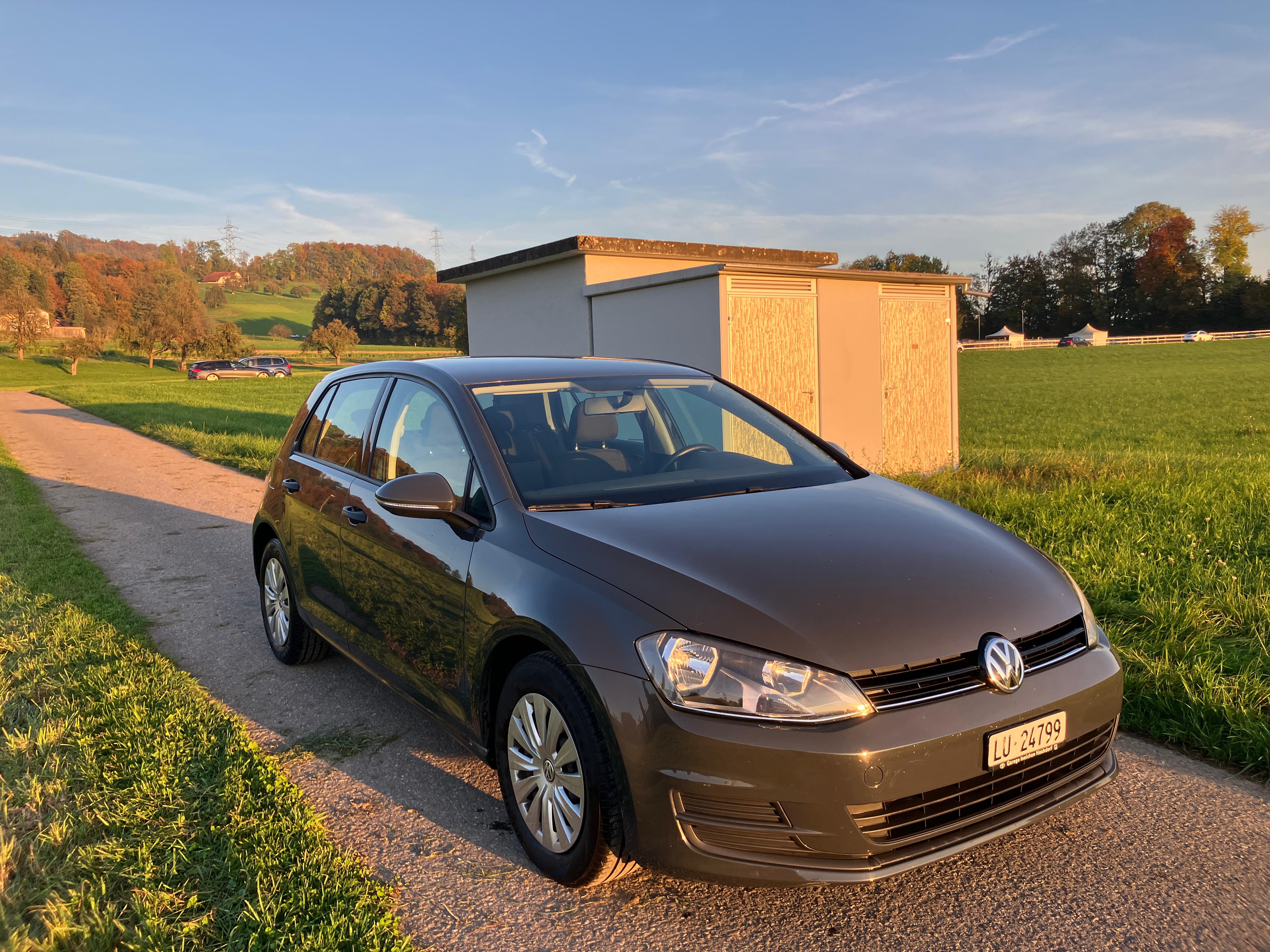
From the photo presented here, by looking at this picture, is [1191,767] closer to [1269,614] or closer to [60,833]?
[1269,614]

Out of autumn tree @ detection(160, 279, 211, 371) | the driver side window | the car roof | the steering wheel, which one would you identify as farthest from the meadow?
autumn tree @ detection(160, 279, 211, 371)

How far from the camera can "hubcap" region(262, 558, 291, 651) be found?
4984 millimetres

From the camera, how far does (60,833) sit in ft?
9.84

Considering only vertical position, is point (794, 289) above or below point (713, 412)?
above

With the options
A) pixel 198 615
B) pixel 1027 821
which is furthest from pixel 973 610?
pixel 198 615

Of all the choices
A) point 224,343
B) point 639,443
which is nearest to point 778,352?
point 639,443

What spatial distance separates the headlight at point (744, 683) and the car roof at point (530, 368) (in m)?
1.76

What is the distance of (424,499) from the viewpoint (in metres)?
3.17

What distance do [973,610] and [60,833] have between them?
3012 millimetres

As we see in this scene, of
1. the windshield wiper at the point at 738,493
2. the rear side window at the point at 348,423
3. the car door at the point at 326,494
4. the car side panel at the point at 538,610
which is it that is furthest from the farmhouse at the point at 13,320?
the windshield wiper at the point at 738,493

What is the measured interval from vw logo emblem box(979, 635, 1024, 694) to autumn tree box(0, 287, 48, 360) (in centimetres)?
8982

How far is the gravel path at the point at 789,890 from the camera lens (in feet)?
8.29

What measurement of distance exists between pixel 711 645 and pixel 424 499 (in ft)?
4.18

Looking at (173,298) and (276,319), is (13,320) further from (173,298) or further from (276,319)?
(276,319)
